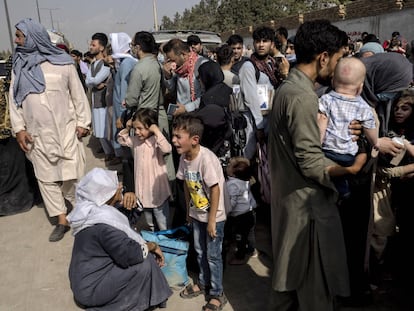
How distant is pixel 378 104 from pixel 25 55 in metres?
3.29

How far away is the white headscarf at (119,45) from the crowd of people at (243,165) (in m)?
0.96

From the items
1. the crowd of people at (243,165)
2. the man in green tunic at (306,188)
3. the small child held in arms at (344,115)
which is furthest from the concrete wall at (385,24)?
the man in green tunic at (306,188)

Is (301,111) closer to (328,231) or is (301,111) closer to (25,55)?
(328,231)

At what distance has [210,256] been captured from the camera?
270cm

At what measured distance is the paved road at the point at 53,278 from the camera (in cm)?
285

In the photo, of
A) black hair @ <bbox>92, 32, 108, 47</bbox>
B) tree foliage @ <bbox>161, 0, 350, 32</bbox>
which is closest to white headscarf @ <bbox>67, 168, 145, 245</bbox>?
black hair @ <bbox>92, 32, 108, 47</bbox>

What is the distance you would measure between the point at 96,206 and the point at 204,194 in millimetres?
760

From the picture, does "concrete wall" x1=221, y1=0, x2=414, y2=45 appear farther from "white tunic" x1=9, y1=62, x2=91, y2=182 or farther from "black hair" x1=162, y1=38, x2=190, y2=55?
"white tunic" x1=9, y1=62, x2=91, y2=182

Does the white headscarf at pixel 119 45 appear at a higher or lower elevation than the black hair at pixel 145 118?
higher

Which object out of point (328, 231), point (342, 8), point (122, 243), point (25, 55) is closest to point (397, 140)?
point (328, 231)

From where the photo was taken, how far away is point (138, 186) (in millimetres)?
3361

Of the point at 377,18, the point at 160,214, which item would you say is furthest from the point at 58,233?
the point at 377,18

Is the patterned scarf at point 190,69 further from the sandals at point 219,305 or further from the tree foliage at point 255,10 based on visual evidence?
the tree foliage at point 255,10

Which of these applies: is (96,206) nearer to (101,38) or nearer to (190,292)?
(190,292)
